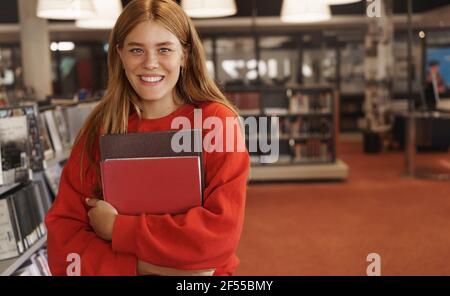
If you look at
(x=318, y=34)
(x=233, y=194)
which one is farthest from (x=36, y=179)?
(x=318, y=34)

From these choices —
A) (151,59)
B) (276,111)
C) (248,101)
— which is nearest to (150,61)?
(151,59)

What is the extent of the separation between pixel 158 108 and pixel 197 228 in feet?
1.14

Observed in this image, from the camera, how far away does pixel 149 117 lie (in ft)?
4.83

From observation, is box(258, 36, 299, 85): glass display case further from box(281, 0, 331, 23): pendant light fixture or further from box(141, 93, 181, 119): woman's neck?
box(141, 93, 181, 119): woman's neck

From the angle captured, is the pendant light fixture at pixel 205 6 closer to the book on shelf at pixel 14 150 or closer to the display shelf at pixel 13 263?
the book on shelf at pixel 14 150

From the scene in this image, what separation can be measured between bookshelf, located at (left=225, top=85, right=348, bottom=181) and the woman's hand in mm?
6450

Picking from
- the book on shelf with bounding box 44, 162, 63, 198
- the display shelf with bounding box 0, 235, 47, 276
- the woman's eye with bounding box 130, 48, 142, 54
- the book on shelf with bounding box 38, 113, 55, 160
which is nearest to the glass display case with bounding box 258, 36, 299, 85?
the book on shelf with bounding box 38, 113, 55, 160

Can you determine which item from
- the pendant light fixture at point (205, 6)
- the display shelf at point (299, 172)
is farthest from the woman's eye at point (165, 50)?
the display shelf at point (299, 172)

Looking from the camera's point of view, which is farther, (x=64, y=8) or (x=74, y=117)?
(x=64, y=8)

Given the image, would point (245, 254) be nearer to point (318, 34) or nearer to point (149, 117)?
point (149, 117)

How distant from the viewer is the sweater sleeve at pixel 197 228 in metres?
1.31

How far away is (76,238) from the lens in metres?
1.41

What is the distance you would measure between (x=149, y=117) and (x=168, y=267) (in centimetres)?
38

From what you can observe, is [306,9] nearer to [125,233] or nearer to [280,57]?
[125,233]
